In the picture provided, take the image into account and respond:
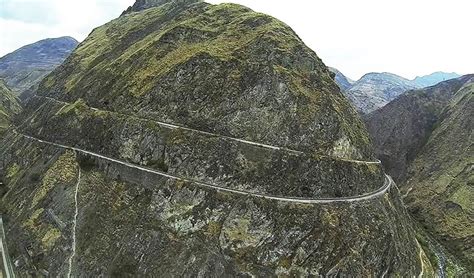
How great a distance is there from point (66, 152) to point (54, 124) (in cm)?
1671

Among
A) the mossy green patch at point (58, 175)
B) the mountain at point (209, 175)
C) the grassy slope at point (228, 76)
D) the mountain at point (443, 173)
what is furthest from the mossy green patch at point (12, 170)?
the mountain at point (443, 173)

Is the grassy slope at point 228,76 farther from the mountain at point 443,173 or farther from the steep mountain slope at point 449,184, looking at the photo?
the mountain at point 443,173

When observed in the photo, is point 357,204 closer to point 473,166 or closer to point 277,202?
point 277,202

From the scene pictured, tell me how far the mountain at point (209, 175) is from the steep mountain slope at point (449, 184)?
2554 centimetres

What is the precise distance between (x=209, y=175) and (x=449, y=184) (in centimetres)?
8754

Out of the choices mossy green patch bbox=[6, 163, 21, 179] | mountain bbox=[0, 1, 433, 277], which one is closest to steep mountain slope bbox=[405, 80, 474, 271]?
mountain bbox=[0, 1, 433, 277]

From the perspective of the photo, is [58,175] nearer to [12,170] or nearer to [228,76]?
[12,170]

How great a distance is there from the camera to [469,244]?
117062mm

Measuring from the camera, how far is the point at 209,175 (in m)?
89.3

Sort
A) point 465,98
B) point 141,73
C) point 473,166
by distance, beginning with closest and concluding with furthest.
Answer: point 141,73 → point 473,166 → point 465,98

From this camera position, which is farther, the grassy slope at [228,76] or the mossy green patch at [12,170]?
the mossy green patch at [12,170]

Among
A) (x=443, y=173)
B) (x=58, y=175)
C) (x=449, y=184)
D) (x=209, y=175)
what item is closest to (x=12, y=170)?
(x=58, y=175)

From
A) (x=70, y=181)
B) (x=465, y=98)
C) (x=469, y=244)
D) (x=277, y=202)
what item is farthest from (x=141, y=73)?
(x=465, y=98)

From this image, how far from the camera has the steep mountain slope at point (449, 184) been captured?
12288 centimetres
